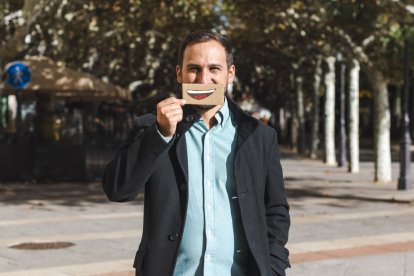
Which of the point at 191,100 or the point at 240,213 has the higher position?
the point at 191,100

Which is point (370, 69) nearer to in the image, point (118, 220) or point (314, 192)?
point (314, 192)

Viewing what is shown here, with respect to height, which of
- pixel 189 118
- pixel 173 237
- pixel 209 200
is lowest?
pixel 173 237

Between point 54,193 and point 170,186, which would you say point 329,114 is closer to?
point 54,193

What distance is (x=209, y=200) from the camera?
10.2 ft

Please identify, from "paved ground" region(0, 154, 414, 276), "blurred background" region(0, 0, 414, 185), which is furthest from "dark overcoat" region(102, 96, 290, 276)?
"blurred background" region(0, 0, 414, 185)

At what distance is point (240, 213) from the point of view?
3.12 m

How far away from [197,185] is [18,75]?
51.5 feet

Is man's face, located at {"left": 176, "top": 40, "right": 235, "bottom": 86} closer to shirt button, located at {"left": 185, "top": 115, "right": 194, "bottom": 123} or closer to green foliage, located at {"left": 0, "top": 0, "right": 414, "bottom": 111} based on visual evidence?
shirt button, located at {"left": 185, "top": 115, "right": 194, "bottom": 123}

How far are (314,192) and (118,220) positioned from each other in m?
6.18

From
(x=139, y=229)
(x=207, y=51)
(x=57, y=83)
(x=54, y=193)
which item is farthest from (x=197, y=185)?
(x=57, y=83)

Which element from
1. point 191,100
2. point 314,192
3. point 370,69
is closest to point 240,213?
point 191,100

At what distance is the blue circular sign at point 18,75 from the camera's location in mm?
18078

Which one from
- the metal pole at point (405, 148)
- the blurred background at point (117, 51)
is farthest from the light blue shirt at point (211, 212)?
the metal pole at point (405, 148)

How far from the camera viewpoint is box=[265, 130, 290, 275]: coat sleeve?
10.8 feet
